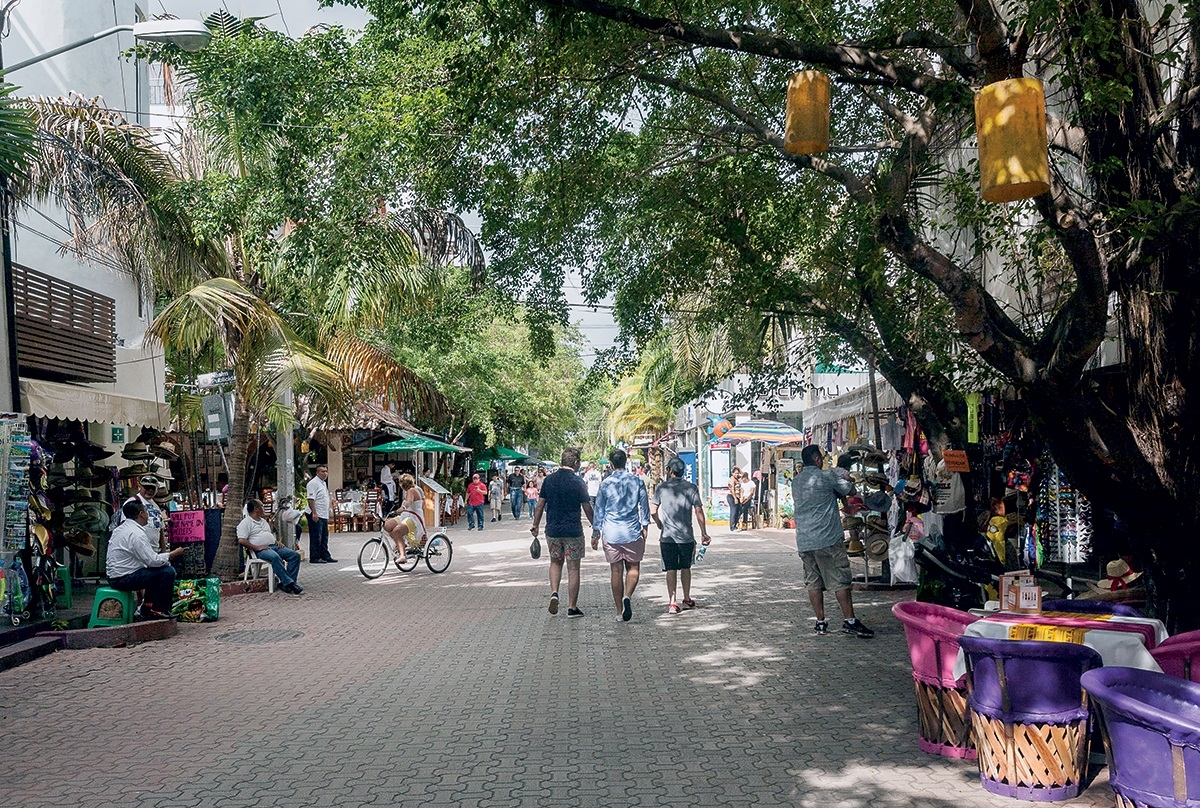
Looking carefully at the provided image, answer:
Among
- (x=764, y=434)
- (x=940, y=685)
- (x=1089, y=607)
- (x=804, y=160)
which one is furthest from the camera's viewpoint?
(x=764, y=434)

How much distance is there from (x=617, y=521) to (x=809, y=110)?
21.7ft

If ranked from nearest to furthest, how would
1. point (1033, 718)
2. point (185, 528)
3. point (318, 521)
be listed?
point (1033, 718) → point (185, 528) → point (318, 521)

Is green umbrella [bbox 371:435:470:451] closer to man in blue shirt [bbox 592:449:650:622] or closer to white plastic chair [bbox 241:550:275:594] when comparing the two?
white plastic chair [bbox 241:550:275:594]

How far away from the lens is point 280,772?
616 centimetres

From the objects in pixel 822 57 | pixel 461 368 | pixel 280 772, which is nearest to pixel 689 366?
pixel 461 368

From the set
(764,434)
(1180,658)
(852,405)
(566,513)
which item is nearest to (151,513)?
(566,513)

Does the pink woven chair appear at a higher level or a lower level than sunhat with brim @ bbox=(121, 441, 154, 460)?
lower

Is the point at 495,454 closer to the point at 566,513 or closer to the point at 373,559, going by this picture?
the point at 373,559

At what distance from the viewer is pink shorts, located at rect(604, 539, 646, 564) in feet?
38.4

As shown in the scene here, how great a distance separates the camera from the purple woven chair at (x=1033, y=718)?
532 centimetres

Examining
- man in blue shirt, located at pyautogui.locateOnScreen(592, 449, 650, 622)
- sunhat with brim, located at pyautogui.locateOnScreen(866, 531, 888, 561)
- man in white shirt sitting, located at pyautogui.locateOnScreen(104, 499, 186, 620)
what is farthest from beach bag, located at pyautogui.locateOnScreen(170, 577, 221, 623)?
sunhat with brim, located at pyautogui.locateOnScreen(866, 531, 888, 561)

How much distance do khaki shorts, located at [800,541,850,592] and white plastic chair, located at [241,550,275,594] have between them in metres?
8.28

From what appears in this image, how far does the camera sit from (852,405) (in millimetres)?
18281

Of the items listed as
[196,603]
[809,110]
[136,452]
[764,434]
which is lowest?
[196,603]
